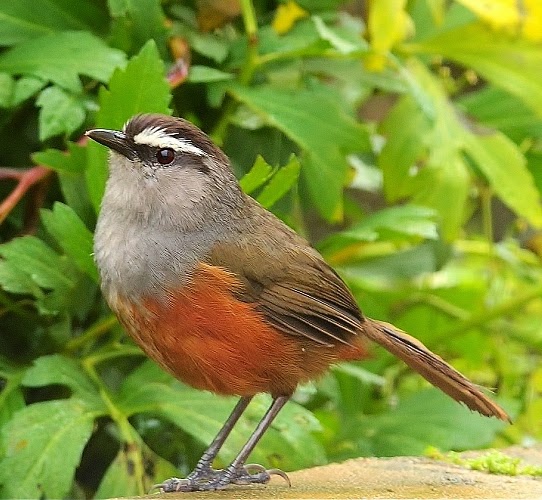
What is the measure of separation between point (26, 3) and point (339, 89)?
135cm

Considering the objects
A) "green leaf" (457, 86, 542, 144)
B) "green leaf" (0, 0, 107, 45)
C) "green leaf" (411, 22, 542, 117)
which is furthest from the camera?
"green leaf" (457, 86, 542, 144)

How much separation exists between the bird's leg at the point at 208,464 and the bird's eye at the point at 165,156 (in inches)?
25.8

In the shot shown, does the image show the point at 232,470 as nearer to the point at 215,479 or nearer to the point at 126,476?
the point at 215,479

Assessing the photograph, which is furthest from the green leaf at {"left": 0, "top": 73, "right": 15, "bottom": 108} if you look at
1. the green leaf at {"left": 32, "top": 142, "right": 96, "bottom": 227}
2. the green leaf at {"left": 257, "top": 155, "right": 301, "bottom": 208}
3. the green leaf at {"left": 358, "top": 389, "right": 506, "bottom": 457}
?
the green leaf at {"left": 358, "top": 389, "right": 506, "bottom": 457}

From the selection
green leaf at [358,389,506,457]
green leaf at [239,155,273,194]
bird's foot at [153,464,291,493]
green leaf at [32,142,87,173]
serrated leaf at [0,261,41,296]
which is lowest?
green leaf at [358,389,506,457]

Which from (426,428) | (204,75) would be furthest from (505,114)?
(204,75)

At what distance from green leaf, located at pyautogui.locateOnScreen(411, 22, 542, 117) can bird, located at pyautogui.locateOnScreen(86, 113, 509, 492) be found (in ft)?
3.76

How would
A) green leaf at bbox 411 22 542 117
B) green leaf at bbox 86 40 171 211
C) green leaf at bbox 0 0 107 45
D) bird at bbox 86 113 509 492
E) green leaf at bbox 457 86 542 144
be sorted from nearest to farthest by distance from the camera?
bird at bbox 86 113 509 492, green leaf at bbox 86 40 171 211, green leaf at bbox 0 0 107 45, green leaf at bbox 411 22 542 117, green leaf at bbox 457 86 542 144

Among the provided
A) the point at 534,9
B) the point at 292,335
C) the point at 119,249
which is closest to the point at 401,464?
the point at 292,335

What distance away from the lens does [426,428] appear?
3.44m

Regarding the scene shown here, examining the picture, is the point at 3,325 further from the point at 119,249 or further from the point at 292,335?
the point at 292,335

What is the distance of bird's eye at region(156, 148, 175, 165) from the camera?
2.59 metres

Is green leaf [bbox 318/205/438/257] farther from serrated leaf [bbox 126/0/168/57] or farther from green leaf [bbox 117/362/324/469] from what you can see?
serrated leaf [bbox 126/0/168/57]

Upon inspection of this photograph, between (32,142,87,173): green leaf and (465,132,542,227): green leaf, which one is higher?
(32,142,87,173): green leaf
